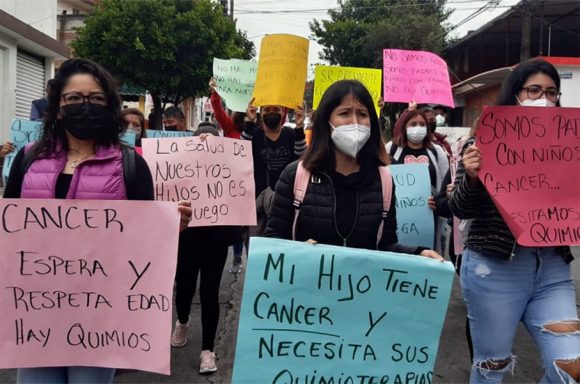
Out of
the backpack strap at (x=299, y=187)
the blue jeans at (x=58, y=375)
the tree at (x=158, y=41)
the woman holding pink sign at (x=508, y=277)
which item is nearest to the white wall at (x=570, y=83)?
the tree at (x=158, y=41)

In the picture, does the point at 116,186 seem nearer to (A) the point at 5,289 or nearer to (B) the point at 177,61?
(A) the point at 5,289

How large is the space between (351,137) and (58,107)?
48.4 inches

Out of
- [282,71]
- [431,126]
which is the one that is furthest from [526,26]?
[282,71]

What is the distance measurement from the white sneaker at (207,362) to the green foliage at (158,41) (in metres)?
19.2

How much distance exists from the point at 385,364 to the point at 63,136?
1582mm

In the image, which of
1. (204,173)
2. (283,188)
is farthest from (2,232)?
(204,173)

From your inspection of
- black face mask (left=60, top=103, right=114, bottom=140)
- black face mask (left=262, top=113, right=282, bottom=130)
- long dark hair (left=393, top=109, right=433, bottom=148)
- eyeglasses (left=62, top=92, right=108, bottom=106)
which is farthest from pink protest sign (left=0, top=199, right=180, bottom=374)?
long dark hair (left=393, top=109, right=433, bottom=148)

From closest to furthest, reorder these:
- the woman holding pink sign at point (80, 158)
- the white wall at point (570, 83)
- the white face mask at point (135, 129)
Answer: the woman holding pink sign at point (80, 158) → the white face mask at point (135, 129) → the white wall at point (570, 83)

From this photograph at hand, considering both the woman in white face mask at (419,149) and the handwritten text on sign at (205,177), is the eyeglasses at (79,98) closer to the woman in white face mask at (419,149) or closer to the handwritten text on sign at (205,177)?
the handwritten text on sign at (205,177)

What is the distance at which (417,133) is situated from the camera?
4.56 meters

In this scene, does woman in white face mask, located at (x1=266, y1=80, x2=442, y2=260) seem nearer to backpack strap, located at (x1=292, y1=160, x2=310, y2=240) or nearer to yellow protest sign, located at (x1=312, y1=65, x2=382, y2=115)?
backpack strap, located at (x1=292, y1=160, x2=310, y2=240)

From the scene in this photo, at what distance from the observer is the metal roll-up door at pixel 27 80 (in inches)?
580

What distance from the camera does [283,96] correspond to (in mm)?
4703

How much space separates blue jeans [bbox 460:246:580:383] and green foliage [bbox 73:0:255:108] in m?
20.5
